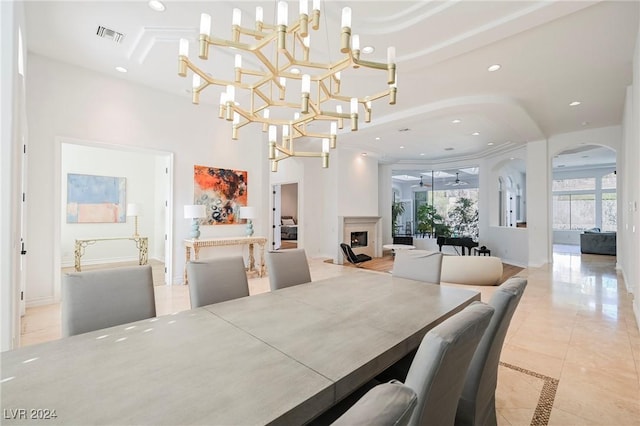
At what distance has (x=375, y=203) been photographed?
929 centimetres

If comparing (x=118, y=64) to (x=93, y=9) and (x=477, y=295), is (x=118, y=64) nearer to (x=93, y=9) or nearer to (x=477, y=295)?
(x=93, y=9)

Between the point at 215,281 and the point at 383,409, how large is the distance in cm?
187

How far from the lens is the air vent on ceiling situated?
10.9ft

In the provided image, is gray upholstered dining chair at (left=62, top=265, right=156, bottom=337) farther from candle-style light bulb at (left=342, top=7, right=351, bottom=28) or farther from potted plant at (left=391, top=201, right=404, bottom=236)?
potted plant at (left=391, top=201, right=404, bottom=236)

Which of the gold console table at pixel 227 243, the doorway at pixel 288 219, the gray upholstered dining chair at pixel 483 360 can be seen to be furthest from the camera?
the doorway at pixel 288 219

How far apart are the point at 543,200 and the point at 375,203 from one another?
4277 millimetres

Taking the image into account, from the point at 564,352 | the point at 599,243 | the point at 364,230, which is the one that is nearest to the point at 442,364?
the point at 564,352

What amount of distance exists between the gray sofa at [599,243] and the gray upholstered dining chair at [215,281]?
1181 centimetres

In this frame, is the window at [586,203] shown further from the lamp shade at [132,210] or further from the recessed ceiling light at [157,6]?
the lamp shade at [132,210]

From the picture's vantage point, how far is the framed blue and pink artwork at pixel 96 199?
689cm

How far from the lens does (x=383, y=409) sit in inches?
22.5

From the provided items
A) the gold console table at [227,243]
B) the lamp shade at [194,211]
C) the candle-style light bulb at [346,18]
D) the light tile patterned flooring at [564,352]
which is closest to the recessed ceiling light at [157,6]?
the candle-style light bulb at [346,18]

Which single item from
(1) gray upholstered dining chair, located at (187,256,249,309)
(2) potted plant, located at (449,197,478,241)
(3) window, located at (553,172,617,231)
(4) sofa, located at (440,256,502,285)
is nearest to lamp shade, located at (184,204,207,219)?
(1) gray upholstered dining chair, located at (187,256,249,309)

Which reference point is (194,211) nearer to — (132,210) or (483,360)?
(132,210)
